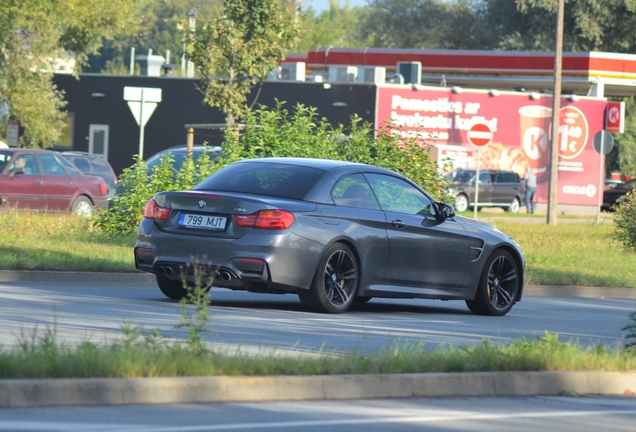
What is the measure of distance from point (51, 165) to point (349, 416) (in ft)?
64.1

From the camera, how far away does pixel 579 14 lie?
2665 inches

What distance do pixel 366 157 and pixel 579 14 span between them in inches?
1949

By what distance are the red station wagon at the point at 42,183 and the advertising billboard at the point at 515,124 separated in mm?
22070

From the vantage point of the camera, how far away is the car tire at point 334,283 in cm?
1157

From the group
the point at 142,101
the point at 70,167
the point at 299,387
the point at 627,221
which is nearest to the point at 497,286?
the point at 299,387

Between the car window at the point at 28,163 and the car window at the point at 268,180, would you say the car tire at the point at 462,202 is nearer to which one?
the car window at the point at 28,163

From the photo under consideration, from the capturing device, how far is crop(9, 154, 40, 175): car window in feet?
81.4

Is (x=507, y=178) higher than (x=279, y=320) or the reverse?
higher

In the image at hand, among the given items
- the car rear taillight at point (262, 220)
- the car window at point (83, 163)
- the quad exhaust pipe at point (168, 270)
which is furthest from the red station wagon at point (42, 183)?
the car rear taillight at point (262, 220)

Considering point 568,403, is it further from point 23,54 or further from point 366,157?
point 23,54

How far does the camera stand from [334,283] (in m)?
11.9

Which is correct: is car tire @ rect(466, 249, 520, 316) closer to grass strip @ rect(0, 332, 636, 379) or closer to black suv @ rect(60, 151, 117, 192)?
grass strip @ rect(0, 332, 636, 379)

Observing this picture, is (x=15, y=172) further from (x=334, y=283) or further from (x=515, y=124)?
(x=515, y=124)

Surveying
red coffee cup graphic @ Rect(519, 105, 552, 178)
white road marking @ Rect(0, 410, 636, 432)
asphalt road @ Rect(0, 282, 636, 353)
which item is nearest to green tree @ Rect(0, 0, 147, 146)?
red coffee cup graphic @ Rect(519, 105, 552, 178)
